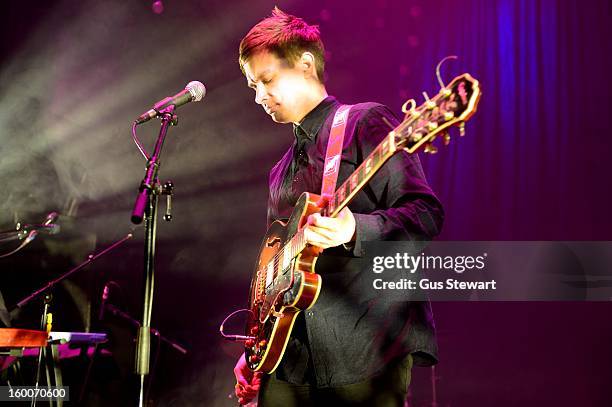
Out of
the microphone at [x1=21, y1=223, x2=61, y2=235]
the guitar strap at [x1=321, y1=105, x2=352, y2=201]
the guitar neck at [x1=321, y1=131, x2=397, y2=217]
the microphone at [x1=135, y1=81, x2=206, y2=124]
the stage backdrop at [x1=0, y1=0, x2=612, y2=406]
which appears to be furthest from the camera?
the stage backdrop at [x1=0, y1=0, x2=612, y2=406]

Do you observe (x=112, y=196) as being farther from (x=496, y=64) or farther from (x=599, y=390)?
(x=599, y=390)

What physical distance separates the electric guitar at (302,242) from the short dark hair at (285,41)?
667 millimetres

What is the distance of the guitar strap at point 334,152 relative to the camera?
6.72 feet

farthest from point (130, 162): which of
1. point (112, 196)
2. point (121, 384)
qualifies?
point (121, 384)

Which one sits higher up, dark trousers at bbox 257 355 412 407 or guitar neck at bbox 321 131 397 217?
guitar neck at bbox 321 131 397 217

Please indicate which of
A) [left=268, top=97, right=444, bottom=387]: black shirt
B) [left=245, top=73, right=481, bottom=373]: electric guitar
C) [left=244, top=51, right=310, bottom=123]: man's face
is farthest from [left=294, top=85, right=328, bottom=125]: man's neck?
[left=245, top=73, right=481, bottom=373]: electric guitar

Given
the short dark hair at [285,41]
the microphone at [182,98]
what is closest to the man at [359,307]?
the short dark hair at [285,41]

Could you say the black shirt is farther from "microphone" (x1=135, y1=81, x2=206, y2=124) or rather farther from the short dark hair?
"microphone" (x1=135, y1=81, x2=206, y2=124)

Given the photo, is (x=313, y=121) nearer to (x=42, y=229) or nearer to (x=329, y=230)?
(x=329, y=230)

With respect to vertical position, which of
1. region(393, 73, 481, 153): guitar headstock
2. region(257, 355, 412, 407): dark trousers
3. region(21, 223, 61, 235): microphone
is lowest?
region(257, 355, 412, 407): dark trousers

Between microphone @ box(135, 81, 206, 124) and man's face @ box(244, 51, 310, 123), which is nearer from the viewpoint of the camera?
man's face @ box(244, 51, 310, 123)

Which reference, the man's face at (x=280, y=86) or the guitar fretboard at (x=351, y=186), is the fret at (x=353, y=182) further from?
the man's face at (x=280, y=86)

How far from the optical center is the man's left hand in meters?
1.71

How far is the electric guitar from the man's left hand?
51 mm
